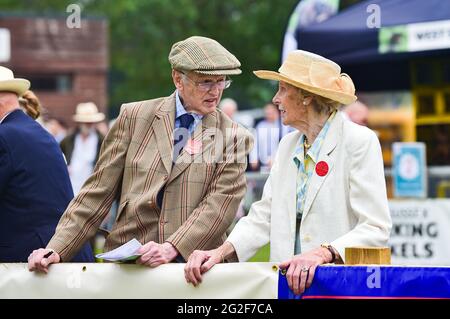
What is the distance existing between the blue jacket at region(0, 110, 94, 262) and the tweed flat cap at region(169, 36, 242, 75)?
3.59 feet

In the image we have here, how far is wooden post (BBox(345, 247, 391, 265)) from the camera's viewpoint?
4.73 meters

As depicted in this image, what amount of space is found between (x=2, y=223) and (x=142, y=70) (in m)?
31.9

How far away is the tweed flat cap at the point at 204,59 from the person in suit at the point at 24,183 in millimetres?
1096

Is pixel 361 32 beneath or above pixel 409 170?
above

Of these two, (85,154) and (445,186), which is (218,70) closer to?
(445,186)

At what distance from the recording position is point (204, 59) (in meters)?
5.81

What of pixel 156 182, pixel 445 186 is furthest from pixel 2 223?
pixel 445 186

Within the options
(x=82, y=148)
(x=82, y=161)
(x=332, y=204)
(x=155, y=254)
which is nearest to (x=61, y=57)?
(x=82, y=148)

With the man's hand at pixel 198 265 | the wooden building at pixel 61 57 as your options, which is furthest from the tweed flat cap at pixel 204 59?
the wooden building at pixel 61 57

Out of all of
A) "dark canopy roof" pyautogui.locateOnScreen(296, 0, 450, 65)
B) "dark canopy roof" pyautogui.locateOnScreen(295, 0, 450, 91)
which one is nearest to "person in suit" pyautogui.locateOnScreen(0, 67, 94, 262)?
"dark canopy roof" pyautogui.locateOnScreen(295, 0, 450, 91)

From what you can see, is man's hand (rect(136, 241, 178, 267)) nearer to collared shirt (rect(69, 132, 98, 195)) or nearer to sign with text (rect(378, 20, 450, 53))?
sign with text (rect(378, 20, 450, 53))

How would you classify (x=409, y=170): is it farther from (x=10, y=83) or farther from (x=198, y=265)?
(x=198, y=265)

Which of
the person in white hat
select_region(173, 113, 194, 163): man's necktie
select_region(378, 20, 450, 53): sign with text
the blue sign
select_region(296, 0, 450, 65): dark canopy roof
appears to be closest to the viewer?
select_region(173, 113, 194, 163): man's necktie

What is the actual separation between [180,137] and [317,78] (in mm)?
876
